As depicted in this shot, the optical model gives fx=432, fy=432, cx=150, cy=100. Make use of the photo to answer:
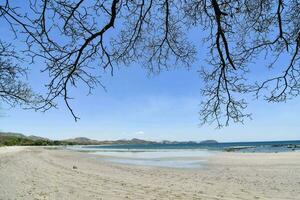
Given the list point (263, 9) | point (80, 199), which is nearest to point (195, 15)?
point (263, 9)

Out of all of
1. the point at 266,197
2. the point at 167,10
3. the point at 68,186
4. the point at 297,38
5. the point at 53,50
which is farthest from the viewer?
the point at 68,186

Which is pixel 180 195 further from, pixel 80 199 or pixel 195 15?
pixel 195 15

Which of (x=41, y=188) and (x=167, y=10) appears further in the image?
(x=41, y=188)

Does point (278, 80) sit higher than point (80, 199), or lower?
higher

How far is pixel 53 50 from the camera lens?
4641 millimetres

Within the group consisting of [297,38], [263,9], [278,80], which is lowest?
[278,80]

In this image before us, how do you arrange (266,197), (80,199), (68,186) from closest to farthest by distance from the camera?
(80,199) < (266,197) < (68,186)

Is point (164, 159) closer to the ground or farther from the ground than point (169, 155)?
closer to the ground

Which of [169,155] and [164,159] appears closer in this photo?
[164,159]

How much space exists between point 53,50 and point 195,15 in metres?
1.98

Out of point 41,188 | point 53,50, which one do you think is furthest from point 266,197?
point 53,50

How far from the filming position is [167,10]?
5.48 m

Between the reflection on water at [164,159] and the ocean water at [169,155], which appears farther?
the ocean water at [169,155]

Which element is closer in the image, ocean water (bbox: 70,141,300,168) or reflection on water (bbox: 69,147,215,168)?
reflection on water (bbox: 69,147,215,168)
